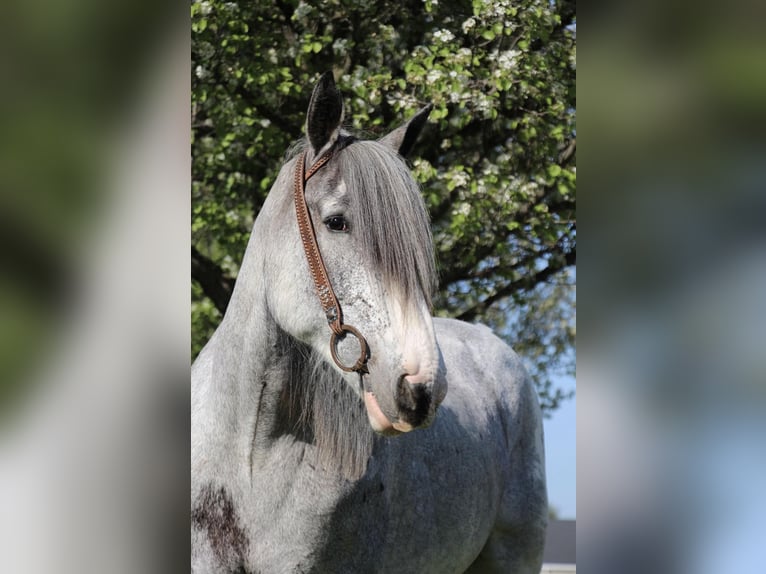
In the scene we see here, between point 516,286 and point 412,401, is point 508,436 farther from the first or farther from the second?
point 516,286

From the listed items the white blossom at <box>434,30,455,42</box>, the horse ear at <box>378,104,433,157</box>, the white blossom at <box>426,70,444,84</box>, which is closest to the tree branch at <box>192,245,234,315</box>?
the white blossom at <box>426,70,444,84</box>

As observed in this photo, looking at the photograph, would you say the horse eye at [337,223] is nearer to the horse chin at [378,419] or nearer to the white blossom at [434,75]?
the horse chin at [378,419]

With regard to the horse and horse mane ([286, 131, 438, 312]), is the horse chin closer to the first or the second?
the horse

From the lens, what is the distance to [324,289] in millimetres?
2885

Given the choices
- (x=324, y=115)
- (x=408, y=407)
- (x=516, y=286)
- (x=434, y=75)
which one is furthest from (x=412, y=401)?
(x=516, y=286)

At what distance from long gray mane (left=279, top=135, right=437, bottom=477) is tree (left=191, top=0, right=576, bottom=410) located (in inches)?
169

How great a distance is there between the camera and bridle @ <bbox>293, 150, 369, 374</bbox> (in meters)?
2.82

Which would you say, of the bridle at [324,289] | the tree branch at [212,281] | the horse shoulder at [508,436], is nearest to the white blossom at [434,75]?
the tree branch at [212,281]
